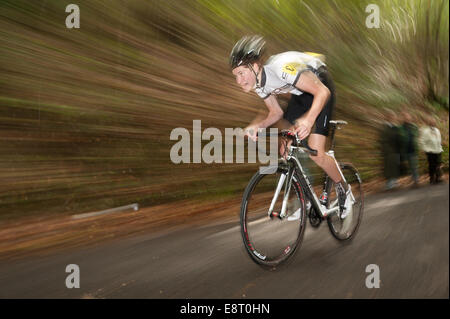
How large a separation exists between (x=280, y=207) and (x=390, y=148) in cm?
134

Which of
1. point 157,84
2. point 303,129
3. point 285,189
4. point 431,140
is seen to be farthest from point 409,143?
point 157,84

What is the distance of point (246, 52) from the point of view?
2424 millimetres

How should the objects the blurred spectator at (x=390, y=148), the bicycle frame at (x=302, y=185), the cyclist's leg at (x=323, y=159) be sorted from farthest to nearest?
1. the blurred spectator at (x=390, y=148)
2. the cyclist's leg at (x=323, y=159)
3. the bicycle frame at (x=302, y=185)

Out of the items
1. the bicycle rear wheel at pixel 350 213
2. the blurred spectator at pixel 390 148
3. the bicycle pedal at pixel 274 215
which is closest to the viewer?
the bicycle pedal at pixel 274 215

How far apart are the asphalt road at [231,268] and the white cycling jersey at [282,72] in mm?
1148

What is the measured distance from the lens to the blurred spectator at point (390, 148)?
308 cm

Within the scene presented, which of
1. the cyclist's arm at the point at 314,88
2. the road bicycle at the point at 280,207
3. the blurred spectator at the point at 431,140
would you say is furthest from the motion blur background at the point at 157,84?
the road bicycle at the point at 280,207

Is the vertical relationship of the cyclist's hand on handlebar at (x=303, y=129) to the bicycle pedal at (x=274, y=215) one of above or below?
above

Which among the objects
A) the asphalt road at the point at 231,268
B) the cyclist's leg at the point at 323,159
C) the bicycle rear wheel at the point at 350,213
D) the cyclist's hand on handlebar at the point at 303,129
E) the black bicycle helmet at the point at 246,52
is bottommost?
the asphalt road at the point at 231,268

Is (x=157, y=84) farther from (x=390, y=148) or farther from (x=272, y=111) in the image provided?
(x=390, y=148)

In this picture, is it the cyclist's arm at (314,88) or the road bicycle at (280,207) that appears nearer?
the cyclist's arm at (314,88)

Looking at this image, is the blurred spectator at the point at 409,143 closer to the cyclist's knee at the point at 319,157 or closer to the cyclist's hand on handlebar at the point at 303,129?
the cyclist's knee at the point at 319,157

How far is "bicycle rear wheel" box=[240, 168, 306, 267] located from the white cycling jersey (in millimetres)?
527

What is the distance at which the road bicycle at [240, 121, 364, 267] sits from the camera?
102 inches
